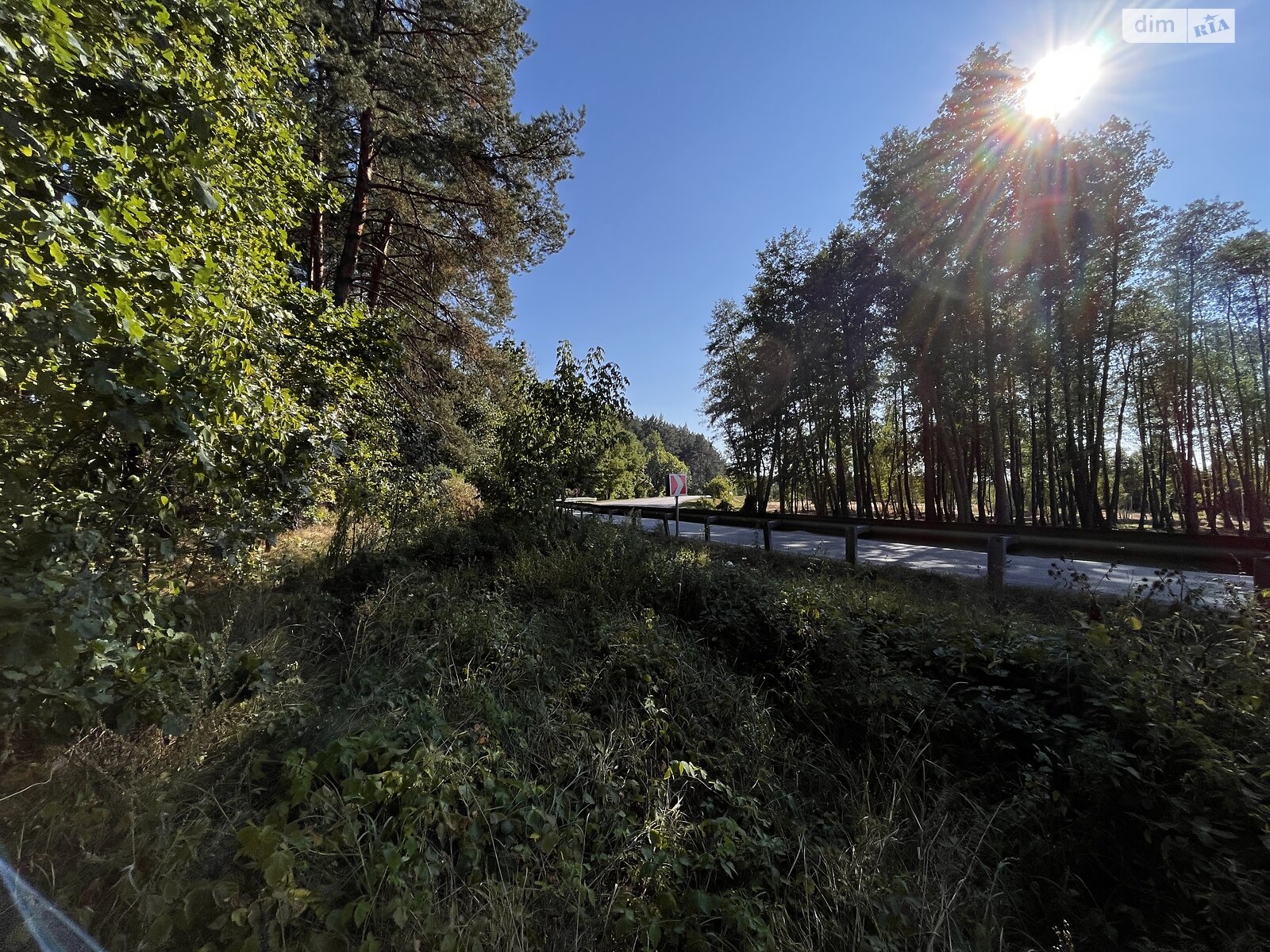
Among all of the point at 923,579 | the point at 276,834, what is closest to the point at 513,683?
the point at 276,834

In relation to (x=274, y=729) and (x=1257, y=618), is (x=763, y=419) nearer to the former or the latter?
(x=1257, y=618)

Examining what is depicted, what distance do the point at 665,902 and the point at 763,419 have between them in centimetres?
1879

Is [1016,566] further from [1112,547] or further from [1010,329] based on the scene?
[1010,329]

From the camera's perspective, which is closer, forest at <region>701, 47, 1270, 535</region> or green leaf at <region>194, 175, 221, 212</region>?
green leaf at <region>194, 175, 221, 212</region>

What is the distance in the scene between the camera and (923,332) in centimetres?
1396

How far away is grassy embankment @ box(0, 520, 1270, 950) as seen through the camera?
1625mm

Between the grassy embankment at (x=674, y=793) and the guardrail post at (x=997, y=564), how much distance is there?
82.4 inches

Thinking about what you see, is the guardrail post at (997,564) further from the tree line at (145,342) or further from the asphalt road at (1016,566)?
the tree line at (145,342)

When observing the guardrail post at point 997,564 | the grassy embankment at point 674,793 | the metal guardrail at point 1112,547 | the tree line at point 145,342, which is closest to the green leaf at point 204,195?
the tree line at point 145,342

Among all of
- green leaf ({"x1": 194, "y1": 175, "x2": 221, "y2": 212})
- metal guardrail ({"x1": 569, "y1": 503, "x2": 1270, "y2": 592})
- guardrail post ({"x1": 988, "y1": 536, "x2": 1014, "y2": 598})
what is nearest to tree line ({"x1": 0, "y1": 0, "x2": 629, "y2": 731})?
green leaf ({"x1": 194, "y1": 175, "x2": 221, "y2": 212})

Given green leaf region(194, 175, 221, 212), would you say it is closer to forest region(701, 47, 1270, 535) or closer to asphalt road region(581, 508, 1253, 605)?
asphalt road region(581, 508, 1253, 605)

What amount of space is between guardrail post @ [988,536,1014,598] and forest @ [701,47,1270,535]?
952 cm

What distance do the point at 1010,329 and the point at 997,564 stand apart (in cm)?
1133

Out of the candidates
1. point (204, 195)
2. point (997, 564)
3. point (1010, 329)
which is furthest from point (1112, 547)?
point (1010, 329)
